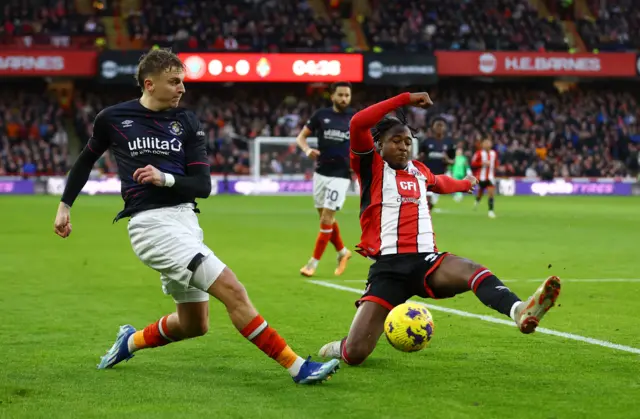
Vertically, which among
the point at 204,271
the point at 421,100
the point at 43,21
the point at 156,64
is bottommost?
the point at 204,271

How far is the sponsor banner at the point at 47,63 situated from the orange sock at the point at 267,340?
37450 millimetres

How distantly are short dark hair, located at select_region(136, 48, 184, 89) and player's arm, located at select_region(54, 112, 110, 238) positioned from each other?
0.36m

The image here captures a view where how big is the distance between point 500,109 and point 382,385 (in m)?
42.4

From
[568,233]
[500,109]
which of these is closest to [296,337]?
[568,233]

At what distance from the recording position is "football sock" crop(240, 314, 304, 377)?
6.04 m

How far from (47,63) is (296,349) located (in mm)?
36380

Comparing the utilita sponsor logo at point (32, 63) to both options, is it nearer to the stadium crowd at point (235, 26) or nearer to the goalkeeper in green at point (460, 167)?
the stadium crowd at point (235, 26)

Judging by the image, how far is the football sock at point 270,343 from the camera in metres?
6.04

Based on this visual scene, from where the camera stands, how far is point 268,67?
141ft

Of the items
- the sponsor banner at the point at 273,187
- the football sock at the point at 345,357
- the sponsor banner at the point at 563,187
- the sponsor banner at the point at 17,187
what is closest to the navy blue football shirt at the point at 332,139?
the football sock at the point at 345,357

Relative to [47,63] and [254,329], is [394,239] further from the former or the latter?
[47,63]

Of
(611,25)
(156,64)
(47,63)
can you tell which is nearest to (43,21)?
(47,63)

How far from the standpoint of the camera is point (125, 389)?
607 centimetres

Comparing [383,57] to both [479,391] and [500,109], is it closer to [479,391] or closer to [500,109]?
[500,109]
